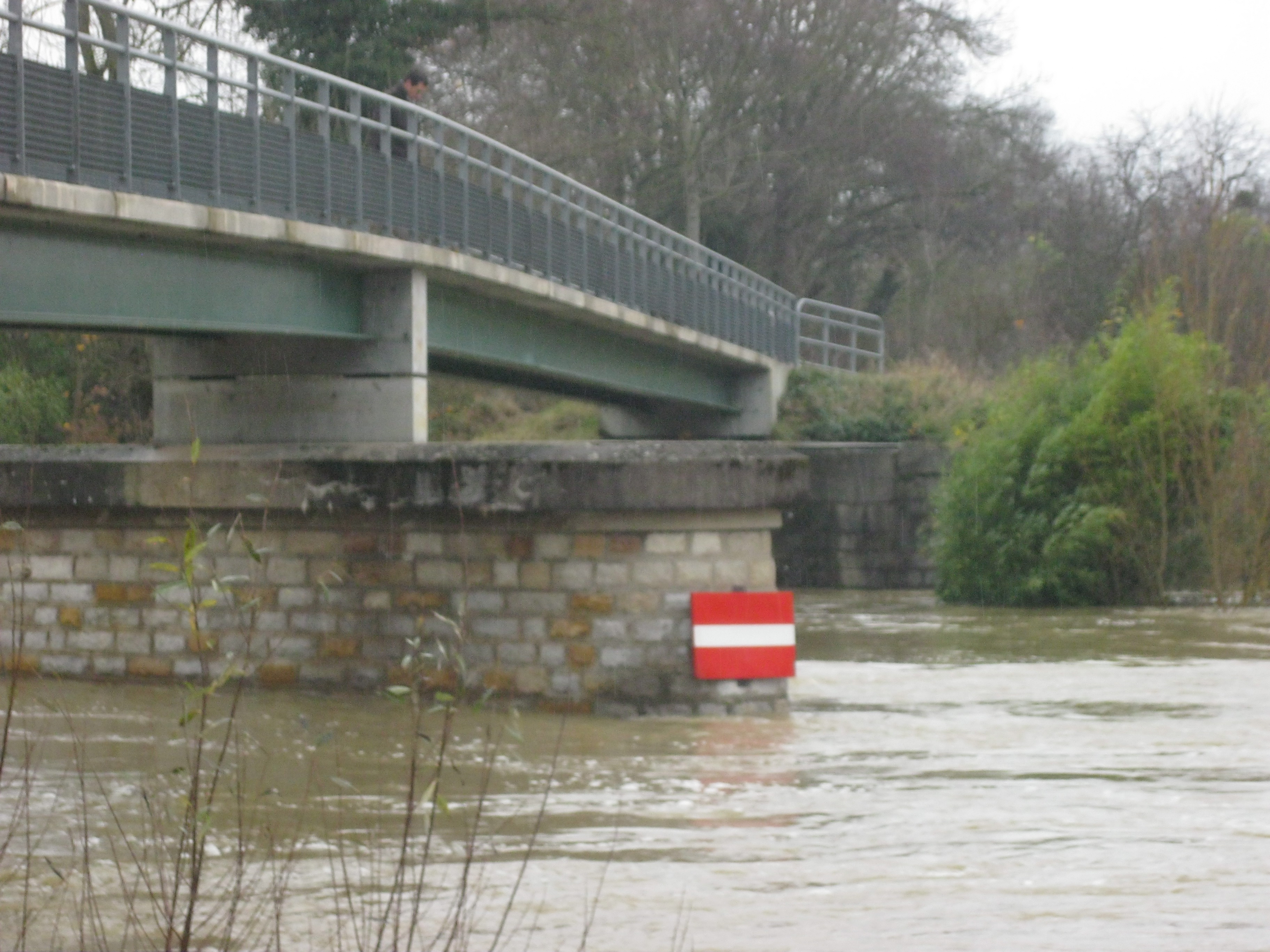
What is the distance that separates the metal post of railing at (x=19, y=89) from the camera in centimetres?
1137

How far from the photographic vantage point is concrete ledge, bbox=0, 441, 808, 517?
451 inches

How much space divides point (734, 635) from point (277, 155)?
5.92 meters

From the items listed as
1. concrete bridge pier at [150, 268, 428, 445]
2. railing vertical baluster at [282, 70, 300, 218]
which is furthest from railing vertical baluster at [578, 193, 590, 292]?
railing vertical baluster at [282, 70, 300, 218]

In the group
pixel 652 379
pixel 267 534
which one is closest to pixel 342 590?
pixel 267 534

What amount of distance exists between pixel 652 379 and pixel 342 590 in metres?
15.0

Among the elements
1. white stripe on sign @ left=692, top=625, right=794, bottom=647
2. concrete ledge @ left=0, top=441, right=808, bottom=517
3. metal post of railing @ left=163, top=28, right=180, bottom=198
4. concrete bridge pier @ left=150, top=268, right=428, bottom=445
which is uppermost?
metal post of railing @ left=163, top=28, right=180, bottom=198

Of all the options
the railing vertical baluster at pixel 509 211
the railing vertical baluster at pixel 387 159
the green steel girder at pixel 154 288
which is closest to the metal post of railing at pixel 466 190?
the railing vertical baluster at pixel 509 211

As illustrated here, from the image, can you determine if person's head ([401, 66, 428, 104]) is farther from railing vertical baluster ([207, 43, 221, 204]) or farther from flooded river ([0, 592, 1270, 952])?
flooded river ([0, 592, 1270, 952])

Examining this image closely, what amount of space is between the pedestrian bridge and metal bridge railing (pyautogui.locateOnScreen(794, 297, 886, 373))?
1214 cm

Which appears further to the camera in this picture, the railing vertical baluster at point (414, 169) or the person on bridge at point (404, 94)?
the person on bridge at point (404, 94)

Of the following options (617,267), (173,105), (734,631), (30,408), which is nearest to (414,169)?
(173,105)

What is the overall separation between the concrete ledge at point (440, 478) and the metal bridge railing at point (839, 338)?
23408 mm

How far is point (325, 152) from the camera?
15562 millimetres

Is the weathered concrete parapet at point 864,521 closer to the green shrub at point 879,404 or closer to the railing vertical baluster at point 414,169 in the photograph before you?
the green shrub at point 879,404
